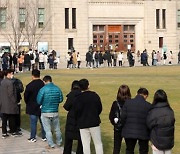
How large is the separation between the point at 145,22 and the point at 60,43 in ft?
37.1

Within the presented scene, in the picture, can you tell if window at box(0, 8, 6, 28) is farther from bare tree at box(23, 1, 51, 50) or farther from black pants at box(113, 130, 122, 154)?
black pants at box(113, 130, 122, 154)

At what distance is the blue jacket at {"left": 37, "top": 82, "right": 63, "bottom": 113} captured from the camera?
461 inches

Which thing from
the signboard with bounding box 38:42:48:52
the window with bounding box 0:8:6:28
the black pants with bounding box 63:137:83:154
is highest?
the window with bounding box 0:8:6:28

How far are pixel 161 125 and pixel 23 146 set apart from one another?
4.92 meters

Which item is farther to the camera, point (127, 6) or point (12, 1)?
point (127, 6)

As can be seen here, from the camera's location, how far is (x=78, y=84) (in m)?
10.4

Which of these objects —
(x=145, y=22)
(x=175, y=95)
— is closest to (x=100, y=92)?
(x=175, y=95)

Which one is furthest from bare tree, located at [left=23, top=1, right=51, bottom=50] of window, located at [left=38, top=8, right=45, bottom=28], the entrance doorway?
the entrance doorway

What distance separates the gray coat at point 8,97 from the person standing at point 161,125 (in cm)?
562

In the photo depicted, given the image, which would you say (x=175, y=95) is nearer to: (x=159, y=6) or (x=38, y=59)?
(x=38, y=59)

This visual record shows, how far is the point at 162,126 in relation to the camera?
855 centimetres

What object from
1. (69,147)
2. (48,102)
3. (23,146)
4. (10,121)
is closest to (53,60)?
(10,121)

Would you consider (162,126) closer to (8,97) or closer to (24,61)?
(8,97)

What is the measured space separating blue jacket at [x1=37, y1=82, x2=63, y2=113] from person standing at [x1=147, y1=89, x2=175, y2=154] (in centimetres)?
360
